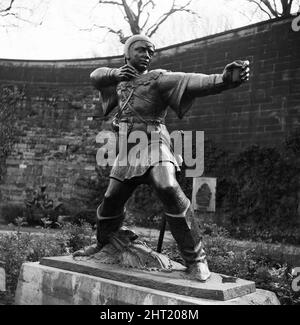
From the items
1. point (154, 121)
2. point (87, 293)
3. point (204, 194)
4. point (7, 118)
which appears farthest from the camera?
point (7, 118)

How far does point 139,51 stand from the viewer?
3920 millimetres

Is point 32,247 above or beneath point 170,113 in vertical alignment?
beneath

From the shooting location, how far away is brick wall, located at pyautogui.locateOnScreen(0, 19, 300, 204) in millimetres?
10992

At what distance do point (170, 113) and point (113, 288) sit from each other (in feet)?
34.3

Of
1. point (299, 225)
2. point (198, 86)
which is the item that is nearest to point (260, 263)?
point (198, 86)

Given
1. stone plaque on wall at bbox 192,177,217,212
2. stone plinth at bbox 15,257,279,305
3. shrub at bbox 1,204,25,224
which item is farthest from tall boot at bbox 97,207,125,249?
shrub at bbox 1,204,25,224

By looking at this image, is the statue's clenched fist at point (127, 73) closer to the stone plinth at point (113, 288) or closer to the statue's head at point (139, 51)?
the statue's head at point (139, 51)

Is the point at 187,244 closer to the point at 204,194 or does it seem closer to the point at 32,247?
the point at 32,247

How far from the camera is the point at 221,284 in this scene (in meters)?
3.14

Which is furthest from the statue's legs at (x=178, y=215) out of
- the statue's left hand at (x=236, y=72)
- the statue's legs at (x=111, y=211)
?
the statue's left hand at (x=236, y=72)

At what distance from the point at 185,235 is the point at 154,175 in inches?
21.1

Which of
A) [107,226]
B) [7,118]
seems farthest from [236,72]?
[7,118]

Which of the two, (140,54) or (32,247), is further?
(32,247)

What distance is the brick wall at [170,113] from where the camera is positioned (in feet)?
36.1
